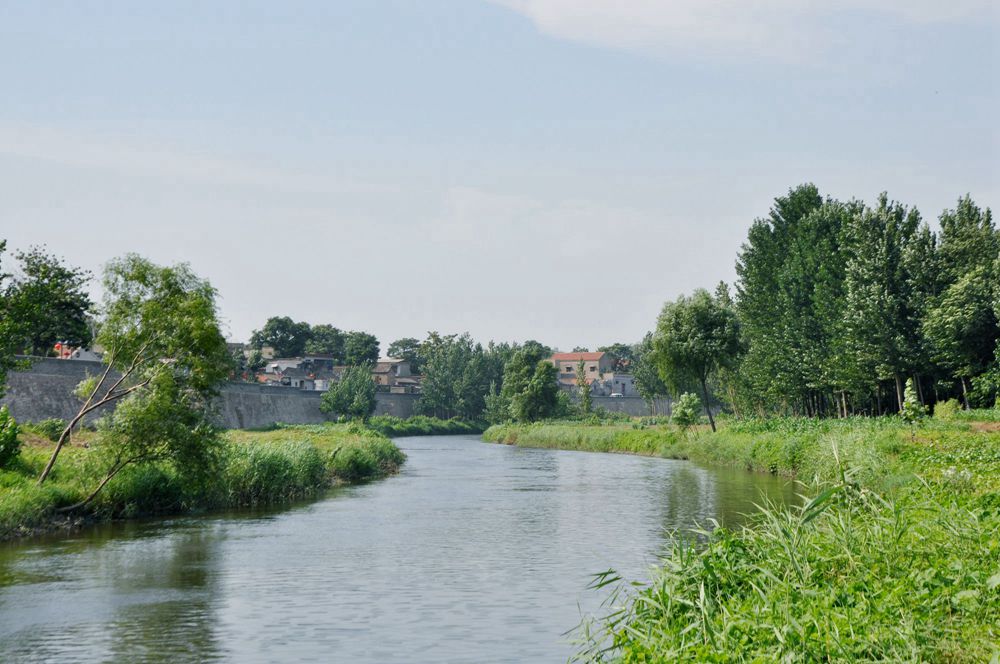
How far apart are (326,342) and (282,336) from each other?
26.7ft

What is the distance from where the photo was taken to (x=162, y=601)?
60.7 feet

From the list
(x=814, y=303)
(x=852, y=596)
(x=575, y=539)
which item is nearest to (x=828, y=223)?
(x=814, y=303)

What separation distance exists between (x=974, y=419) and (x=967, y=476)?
83.3ft

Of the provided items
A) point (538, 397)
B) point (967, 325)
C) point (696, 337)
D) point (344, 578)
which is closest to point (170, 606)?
point (344, 578)

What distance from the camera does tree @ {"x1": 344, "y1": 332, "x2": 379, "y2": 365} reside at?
167375mm

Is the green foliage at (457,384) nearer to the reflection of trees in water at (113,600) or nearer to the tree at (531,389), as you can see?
the tree at (531,389)

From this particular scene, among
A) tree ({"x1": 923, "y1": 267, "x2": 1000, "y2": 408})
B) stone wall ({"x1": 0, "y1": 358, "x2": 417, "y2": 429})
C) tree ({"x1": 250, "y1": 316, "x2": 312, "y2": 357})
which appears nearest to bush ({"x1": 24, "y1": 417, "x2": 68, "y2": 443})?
stone wall ({"x1": 0, "y1": 358, "x2": 417, "y2": 429})

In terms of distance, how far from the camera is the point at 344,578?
20594mm

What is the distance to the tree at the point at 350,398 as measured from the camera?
Result: 354ft

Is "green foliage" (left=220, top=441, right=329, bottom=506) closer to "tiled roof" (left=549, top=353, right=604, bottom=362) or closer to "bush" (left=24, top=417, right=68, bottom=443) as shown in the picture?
"bush" (left=24, top=417, right=68, bottom=443)

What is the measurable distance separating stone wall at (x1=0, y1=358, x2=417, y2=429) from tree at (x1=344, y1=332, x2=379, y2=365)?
36.3 metres

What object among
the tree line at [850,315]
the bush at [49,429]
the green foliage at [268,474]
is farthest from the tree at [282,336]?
the green foliage at [268,474]

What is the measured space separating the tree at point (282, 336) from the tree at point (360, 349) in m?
8.16

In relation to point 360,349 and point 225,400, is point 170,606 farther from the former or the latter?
point 360,349
